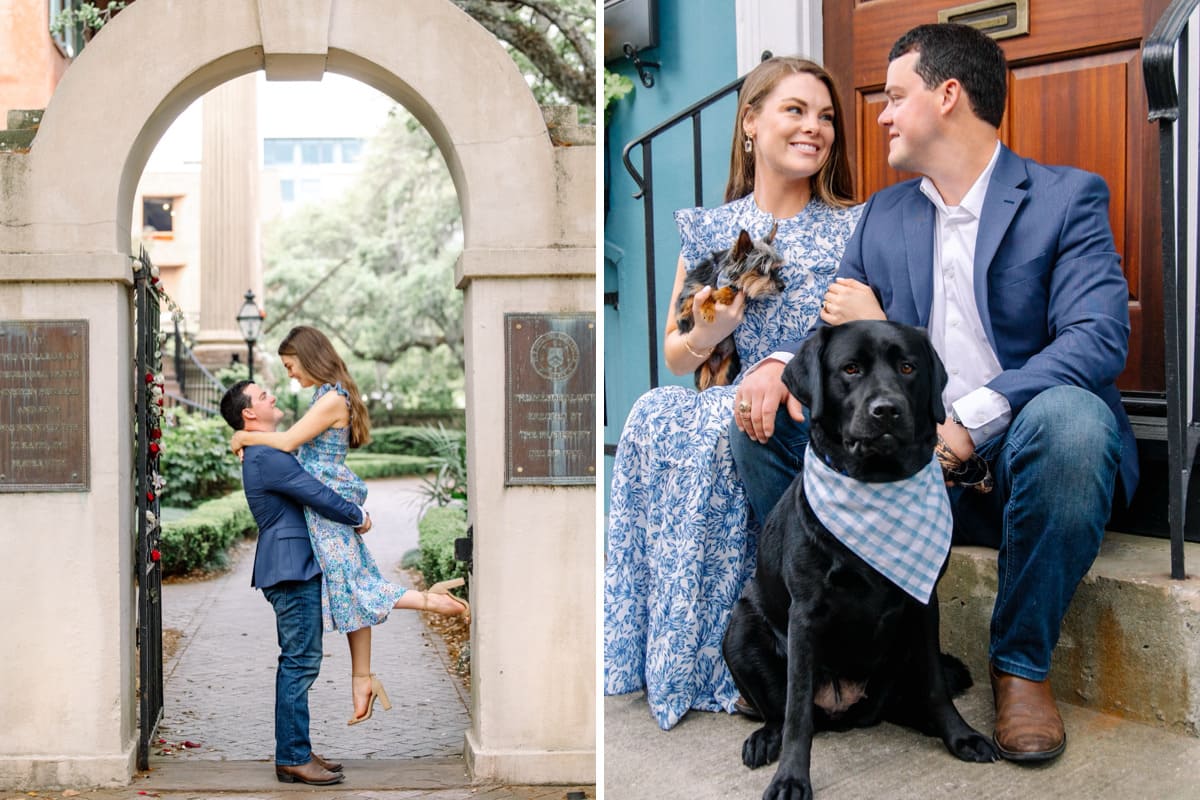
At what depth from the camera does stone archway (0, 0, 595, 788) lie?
514cm

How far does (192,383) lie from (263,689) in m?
14.8

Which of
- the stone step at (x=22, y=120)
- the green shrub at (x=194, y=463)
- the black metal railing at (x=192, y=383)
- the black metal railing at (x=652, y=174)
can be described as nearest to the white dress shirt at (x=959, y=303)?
the black metal railing at (x=652, y=174)

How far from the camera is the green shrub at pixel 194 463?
14.6 metres

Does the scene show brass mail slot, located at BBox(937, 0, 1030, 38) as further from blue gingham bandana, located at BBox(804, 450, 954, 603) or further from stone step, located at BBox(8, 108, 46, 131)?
stone step, located at BBox(8, 108, 46, 131)

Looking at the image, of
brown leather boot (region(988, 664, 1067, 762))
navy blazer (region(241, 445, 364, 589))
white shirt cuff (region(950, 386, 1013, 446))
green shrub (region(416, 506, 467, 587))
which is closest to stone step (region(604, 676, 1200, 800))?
brown leather boot (region(988, 664, 1067, 762))

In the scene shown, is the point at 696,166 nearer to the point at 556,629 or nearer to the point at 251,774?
the point at 556,629

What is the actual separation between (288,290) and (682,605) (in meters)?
35.2

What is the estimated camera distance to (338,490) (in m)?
5.44

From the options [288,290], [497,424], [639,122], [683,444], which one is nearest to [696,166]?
[639,122]

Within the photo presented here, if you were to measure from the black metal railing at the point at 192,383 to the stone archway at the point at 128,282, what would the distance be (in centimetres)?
1501

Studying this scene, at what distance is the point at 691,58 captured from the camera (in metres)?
3.91

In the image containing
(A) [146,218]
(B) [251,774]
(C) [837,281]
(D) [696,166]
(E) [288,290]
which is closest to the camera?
(C) [837,281]

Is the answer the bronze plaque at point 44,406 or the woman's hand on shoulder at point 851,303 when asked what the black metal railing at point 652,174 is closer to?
the woman's hand on shoulder at point 851,303

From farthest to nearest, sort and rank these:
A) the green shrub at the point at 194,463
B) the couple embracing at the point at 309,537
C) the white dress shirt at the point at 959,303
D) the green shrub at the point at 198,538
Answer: the green shrub at the point at 194,463 < the green shrub at the point at 198,538 < the couple embracing at the point at 309,537 < the white dress shirt at the point at 959,303
